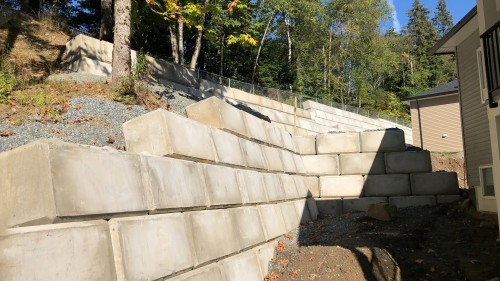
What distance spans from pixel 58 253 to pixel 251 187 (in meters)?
4.04

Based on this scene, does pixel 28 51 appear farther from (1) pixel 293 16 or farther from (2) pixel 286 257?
(1) pixel 293 16

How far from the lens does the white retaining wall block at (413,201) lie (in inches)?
417

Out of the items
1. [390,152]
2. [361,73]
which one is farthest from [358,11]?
[390,152]

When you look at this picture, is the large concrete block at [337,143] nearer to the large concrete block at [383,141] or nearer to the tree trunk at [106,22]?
the large concrete block at [383,141]

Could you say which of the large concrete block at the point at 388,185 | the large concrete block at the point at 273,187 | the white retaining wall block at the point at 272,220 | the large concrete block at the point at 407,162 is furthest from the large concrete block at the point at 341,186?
the white retaining wall block at the point at 272,220

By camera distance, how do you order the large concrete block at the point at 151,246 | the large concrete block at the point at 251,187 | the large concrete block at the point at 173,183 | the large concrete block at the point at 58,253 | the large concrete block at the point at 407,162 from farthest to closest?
the large concrete block at the point at 407,162 < the large concrete block at the point at 251,187 < the large concrete block at the point at 173,183 < the large concrete block at the point at 151,246 < the large concrete block at the point at 58,253

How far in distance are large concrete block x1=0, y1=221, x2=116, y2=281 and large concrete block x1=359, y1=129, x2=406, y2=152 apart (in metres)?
9.31

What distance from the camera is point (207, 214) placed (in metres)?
4.64

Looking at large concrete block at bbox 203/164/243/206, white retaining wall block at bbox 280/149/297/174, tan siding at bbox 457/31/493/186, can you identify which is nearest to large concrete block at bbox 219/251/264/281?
large concrete block at bbox 203/164/243/206

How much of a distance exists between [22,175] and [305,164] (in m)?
9.15

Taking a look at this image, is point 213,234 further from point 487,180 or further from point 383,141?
point 487,180

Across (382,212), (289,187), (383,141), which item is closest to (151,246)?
(289,187)

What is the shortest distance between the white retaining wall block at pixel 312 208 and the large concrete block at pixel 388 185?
158 centimetres

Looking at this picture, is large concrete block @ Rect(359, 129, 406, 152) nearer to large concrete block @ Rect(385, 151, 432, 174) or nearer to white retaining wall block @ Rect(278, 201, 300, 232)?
large concrete block @ Rect(385, 151, 432, 174)
